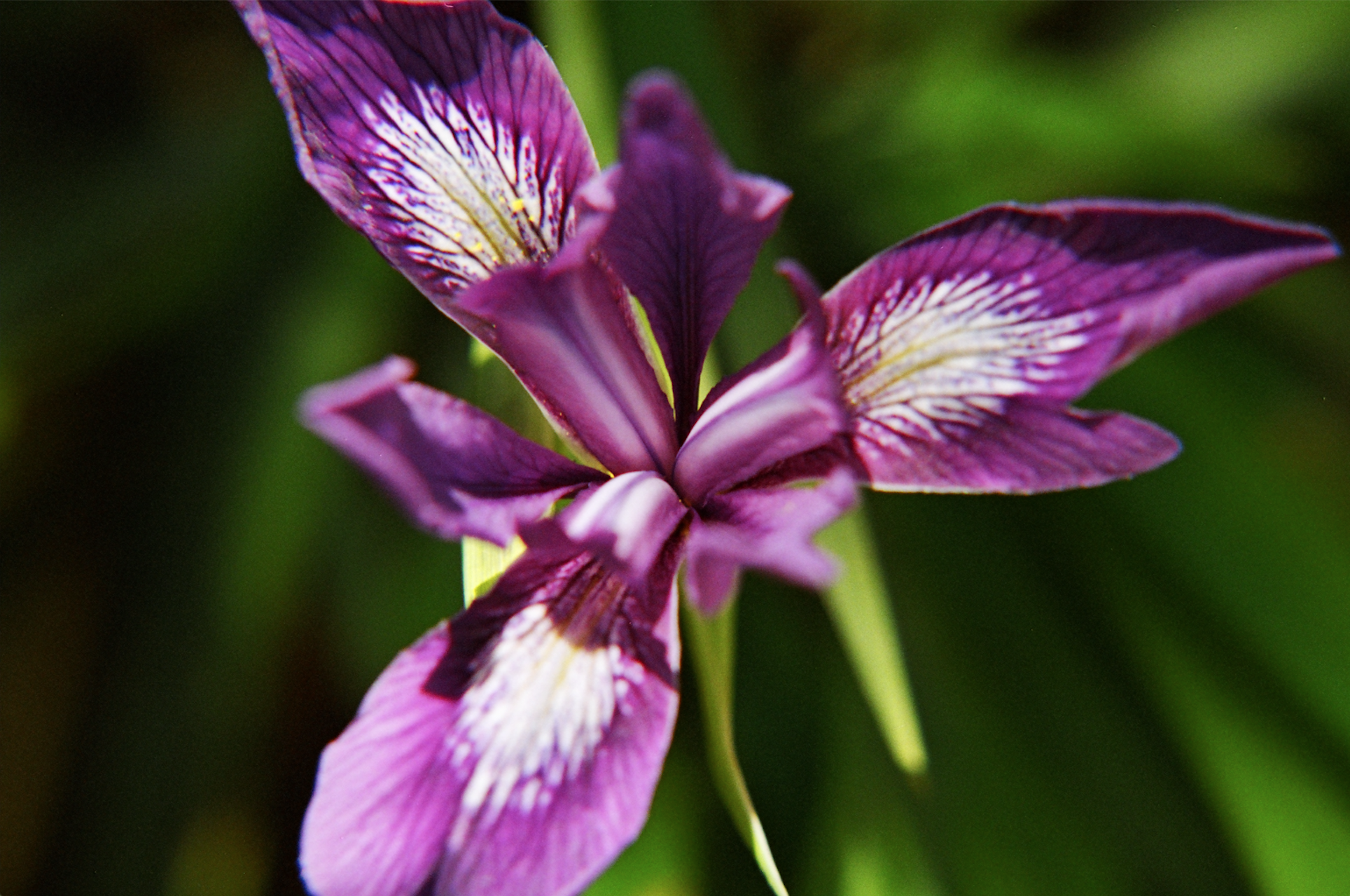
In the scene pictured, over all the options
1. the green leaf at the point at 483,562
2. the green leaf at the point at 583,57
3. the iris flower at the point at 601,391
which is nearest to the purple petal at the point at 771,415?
the iris flower at the point at 601,391

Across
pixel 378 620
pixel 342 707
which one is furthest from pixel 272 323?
pixel 342 707

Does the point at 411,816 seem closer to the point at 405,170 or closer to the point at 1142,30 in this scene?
the point at 405,170

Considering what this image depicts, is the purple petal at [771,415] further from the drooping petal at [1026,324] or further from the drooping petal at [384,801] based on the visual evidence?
the drooping petal at [384,801]

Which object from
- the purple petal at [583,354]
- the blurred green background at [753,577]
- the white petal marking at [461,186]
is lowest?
the blurred green background at [753,577]

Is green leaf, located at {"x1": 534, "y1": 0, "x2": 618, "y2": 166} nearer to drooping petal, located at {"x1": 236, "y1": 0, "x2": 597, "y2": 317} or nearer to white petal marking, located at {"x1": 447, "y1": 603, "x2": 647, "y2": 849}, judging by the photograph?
drooping petal, located at {"x1": 236, "y1": 0, "x2": 597, "y2": 317}

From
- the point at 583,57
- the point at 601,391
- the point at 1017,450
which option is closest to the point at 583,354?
the point at 601,391

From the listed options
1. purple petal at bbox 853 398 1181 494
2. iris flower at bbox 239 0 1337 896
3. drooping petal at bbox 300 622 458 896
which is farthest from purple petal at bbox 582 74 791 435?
drooping petal at bbox 300 622 458 896
